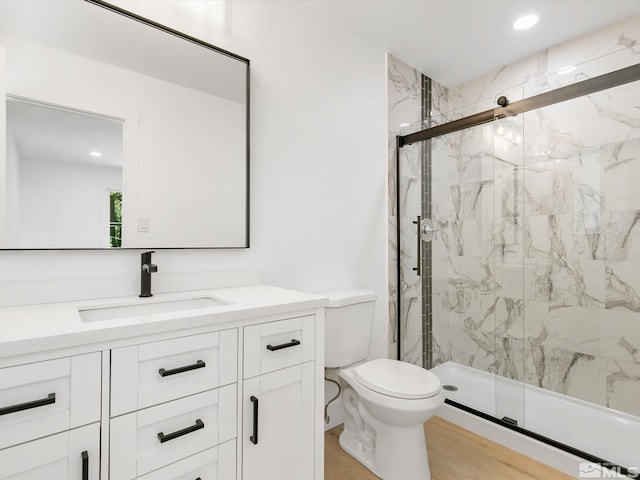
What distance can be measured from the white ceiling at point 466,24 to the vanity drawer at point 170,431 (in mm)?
2034

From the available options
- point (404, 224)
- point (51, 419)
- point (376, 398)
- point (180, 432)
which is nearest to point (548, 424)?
point (376, 398)

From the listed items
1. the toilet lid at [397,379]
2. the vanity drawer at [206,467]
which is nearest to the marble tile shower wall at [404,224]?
the toilet lid at [397,379]

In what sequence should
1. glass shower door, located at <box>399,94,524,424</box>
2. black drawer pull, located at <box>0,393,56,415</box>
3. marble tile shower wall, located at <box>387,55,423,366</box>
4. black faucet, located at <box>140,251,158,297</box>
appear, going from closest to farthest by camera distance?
black drawer pull, located at <box>0,393,56,415</box>, black faucet, located at <box>140,251,158,297</box>, glass shower door, located at <box>399,94,524,424</box>, marble tile shower wall, located at <box>387,55,423,366</box>

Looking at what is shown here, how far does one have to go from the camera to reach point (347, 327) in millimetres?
1848

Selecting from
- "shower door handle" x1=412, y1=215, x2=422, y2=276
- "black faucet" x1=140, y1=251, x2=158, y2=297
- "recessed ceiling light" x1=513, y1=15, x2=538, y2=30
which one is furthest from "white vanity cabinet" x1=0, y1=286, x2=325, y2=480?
"recessed ceiling light" x1=513, y1=15, x2=538, y2=30

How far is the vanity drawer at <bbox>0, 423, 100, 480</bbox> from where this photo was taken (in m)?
0.76

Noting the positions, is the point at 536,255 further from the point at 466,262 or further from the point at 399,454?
the point at 399,454

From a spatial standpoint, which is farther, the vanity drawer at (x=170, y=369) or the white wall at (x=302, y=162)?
the white wall at (x=302, y=162)

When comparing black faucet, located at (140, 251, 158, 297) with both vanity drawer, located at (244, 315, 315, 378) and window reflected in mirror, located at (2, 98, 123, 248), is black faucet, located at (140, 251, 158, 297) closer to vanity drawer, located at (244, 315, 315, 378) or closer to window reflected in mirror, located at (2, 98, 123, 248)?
window reflected in mirror, located at (2, 98, 123, 248)

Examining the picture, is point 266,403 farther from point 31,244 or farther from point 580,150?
point 580,150

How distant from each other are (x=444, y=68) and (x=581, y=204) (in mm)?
1374

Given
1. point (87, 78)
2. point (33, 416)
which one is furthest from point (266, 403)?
point (87, 78)

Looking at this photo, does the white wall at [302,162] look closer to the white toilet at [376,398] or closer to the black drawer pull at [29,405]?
the white toilet at [376,398]

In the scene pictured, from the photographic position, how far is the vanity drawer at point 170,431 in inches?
34.8
